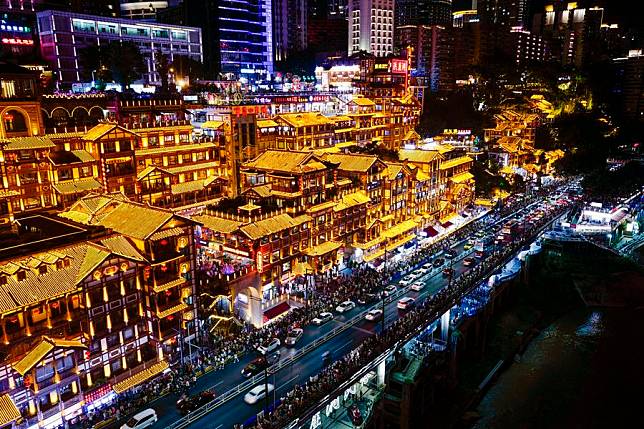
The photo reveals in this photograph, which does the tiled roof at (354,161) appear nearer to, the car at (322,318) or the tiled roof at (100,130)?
the car at (322,318)

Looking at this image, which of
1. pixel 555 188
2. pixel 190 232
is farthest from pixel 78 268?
pixel 555 188

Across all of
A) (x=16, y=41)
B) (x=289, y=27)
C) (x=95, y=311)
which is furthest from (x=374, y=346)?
(x=289, y=27)

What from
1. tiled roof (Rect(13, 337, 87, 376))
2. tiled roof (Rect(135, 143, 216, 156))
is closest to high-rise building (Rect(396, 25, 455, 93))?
tiled roof (Rect(135, 143, 216, 156))

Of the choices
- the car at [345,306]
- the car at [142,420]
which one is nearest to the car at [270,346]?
the car at [345,306]

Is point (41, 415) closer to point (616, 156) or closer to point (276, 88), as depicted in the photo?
point (276, 88)

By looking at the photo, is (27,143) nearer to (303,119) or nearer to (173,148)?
(173,148)

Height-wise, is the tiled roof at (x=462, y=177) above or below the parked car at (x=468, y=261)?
→ above

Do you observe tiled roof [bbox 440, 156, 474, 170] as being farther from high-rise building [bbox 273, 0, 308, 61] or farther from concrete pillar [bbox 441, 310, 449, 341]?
high-rise building [bbox 273, 0, 308, 61]
